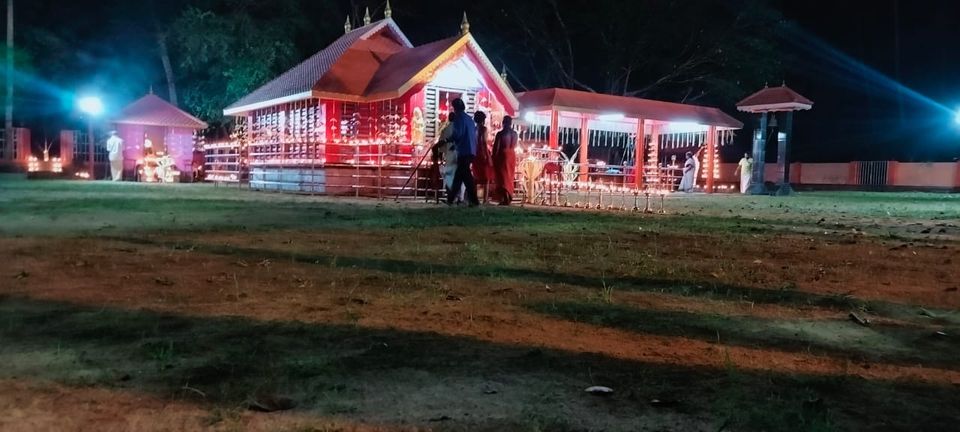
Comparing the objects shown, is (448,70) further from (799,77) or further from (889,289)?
(799,77)

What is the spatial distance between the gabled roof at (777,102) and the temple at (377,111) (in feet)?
11.5

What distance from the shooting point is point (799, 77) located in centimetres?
3759

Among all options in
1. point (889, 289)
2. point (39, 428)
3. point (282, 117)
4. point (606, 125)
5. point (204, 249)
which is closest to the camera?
point (39, 428)

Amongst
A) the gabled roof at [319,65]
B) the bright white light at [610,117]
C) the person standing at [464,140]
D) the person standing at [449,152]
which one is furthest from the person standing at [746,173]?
the person standing at [464,140]

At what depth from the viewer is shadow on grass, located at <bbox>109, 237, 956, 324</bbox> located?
15.6 ft

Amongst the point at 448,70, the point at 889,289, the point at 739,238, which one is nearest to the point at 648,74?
the point at 448,70

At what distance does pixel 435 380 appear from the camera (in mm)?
3008

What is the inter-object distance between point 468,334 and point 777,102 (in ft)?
77.5

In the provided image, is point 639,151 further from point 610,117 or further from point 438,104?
point 438,104

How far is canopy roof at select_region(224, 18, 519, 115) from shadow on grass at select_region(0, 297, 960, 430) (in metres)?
14.9

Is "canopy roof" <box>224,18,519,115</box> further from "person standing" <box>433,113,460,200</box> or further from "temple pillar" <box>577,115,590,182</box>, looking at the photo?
"temple pillar" <box>577,115,590,182</box>

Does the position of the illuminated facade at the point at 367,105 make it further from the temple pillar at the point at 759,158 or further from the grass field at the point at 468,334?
the grass field at the point at 468,334

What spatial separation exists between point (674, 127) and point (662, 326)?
2642 centimetres

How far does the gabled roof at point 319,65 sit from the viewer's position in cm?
2005
